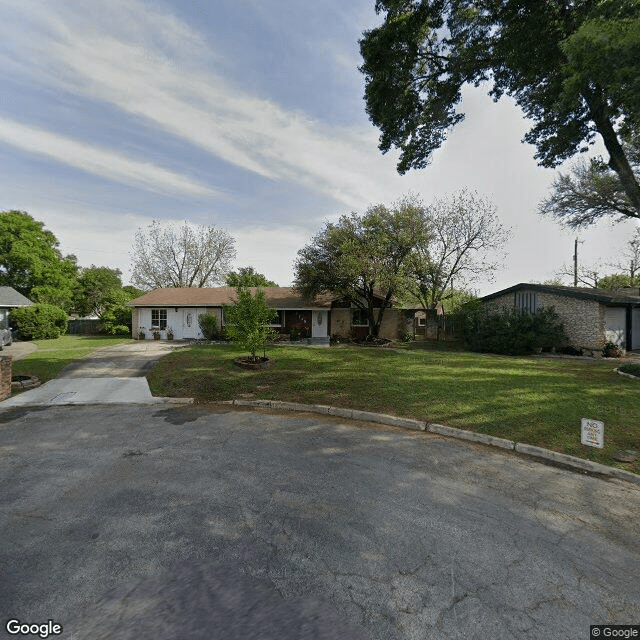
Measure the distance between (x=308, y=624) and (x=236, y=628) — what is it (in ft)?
1.78

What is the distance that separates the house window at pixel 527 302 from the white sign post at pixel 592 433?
17318 mm

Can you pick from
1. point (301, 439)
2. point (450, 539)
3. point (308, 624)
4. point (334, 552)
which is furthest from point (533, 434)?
point (308, 624)

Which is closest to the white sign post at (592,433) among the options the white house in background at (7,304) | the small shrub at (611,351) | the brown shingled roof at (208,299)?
the small shrub at (611,351)

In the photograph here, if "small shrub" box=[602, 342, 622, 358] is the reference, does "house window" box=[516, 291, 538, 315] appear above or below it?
above

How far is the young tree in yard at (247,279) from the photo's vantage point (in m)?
52.3

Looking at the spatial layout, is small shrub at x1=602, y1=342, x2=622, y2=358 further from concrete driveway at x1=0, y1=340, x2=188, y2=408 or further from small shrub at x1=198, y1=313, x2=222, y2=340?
small shrub at x1=198, y1=313, x2=222, y2=340

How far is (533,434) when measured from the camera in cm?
653

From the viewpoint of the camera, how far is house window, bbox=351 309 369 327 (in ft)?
90.0

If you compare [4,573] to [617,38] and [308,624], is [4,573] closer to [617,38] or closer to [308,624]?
[308,624]

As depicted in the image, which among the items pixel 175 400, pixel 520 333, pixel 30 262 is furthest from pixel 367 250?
pixel 30 262

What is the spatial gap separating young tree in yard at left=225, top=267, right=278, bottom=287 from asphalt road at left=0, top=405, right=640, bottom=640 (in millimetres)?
46955

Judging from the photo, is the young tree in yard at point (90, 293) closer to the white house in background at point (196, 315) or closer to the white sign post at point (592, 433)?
the white house in background at point (196, 315)

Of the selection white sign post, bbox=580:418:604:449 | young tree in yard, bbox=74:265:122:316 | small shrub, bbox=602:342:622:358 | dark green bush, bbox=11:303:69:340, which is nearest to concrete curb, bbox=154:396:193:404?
white sign post, bbox=580:418:604:449

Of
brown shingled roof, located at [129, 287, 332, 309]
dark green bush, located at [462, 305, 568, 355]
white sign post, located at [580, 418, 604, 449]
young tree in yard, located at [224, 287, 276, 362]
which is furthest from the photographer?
brown shingled roof, located at [129, 287, 332, 309]
